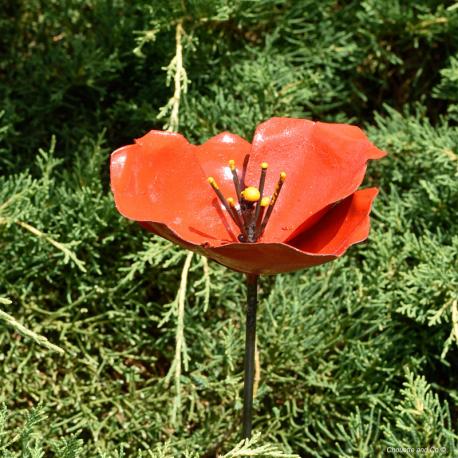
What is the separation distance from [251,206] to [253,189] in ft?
0.16

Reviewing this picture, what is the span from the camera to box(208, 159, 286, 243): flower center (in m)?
1.10

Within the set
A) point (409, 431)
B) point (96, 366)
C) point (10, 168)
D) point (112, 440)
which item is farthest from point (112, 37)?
point (409, 431)

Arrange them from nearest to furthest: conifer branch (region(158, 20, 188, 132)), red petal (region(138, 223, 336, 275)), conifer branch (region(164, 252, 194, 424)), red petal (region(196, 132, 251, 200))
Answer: red petal (region(138, 223, 336, 275)), red petal (region(196, 132, 251, 200)), conifer branch (region(164, 252, 194, 424)), conifer branch (region(158, 20, 188, 132))

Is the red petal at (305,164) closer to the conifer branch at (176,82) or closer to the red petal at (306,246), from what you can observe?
the red petal at (306,246)

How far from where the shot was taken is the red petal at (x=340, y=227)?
40.4 inches

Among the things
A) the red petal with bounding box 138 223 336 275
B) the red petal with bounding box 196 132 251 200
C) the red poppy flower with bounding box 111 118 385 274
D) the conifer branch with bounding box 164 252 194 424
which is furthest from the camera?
the conifer branch with bounding box 164 252 194 424

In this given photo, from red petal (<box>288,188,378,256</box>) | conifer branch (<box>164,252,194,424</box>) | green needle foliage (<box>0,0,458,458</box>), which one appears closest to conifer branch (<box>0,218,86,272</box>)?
green needle foliage (<box>0,0,458,458</box>)

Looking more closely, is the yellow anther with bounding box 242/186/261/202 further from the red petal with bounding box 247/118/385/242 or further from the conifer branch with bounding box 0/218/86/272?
the conifer branch with bounding box 0/218/86/272

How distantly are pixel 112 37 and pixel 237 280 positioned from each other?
577 mm

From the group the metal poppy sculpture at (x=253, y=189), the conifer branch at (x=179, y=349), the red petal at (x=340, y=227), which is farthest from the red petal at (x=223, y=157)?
the conifer branch at (x=179, y=349)

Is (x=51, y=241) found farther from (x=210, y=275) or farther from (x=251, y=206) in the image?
(x=251, y=206)

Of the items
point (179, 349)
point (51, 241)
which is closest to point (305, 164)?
point (179, 349)

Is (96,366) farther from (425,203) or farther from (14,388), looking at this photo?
(425,203)

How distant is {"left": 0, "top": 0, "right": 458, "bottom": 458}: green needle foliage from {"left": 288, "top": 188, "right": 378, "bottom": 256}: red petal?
0.31 metres
